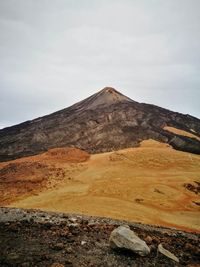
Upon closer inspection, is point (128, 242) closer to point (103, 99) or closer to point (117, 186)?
point (117, 186)

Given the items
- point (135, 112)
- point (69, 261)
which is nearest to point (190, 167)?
point (69, 261)

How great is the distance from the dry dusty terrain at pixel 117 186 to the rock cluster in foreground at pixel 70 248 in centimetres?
722

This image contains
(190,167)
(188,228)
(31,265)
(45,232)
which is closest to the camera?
(31,265)

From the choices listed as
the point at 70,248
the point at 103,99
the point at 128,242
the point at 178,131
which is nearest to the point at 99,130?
the point at 178,131

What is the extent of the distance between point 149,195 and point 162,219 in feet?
19.7

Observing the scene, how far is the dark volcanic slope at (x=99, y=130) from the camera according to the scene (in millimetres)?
58903

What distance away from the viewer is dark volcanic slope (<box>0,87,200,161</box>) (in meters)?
58.9

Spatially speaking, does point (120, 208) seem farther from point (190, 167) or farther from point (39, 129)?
point (39, 129)

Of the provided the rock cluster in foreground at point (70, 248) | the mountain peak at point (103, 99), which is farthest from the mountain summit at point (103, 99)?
the rock cluster in foreground at point (70, 248)

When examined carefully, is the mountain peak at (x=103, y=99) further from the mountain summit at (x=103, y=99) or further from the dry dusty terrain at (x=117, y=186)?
the dry dusty terrain at (x=117, y=186)

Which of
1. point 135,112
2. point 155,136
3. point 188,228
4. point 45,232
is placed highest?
point 135,112

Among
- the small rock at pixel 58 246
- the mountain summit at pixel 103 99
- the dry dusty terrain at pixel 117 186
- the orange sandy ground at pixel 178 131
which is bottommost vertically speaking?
the dry dusty terrain at pixel 117 186

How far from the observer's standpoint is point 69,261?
9727 mm

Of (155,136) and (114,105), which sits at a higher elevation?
(114,105)
